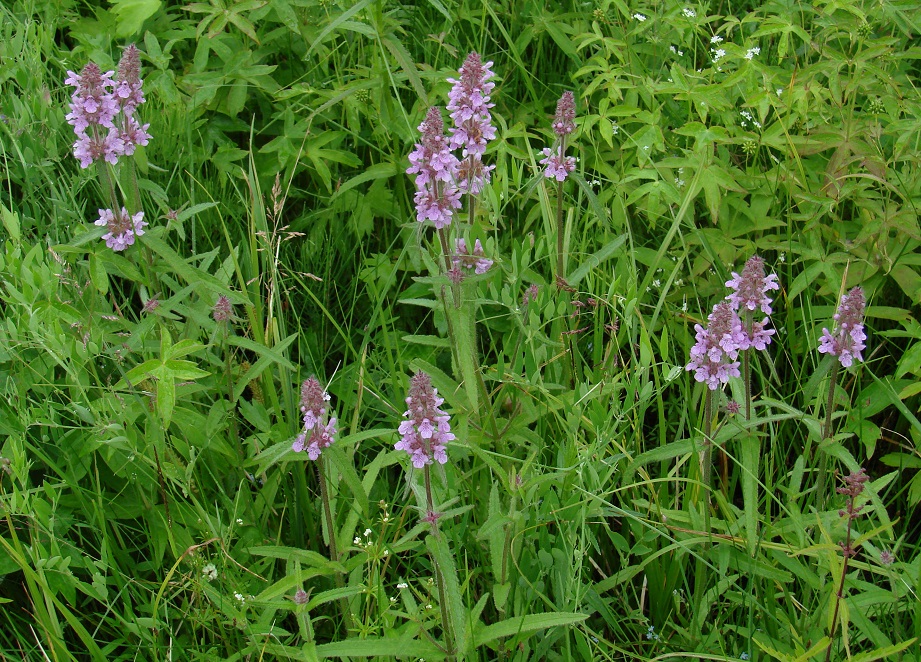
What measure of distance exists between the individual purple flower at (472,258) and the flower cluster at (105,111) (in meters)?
0.95

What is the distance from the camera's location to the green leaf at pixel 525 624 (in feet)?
6.02

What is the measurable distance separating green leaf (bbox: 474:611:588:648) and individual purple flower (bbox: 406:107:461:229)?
97 cm

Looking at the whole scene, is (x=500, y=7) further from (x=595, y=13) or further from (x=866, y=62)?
(x=866, y=62)

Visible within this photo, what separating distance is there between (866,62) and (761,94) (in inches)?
18.5

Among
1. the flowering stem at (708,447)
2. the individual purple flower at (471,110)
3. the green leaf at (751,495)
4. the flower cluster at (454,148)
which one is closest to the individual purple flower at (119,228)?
the flower cluster at (454,148)

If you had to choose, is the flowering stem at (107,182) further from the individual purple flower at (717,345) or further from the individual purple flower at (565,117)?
the individual purple flower at (717,345)

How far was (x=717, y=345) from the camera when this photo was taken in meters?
2.09

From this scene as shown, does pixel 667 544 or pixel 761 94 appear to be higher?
pixel 761 94

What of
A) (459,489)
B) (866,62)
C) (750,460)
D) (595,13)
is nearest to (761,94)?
(866,62)

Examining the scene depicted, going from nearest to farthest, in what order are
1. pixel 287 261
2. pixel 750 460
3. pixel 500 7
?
pixel 750 460, pixel 287 261, pixel 500 7

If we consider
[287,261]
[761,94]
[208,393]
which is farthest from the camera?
[287,261]

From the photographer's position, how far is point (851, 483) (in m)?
1.84

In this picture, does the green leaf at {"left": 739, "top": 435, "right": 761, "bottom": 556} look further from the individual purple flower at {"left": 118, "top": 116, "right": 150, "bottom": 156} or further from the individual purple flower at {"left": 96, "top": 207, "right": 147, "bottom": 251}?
the individual purple flower at {"left": 118, "top": 116, "right": 150, "bottom": 156}

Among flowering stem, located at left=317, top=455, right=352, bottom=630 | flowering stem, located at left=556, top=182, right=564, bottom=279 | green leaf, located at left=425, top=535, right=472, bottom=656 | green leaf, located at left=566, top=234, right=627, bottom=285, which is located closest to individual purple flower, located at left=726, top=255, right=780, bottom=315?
green leaf, located at left=566, top=234, right=627, bottom=285
